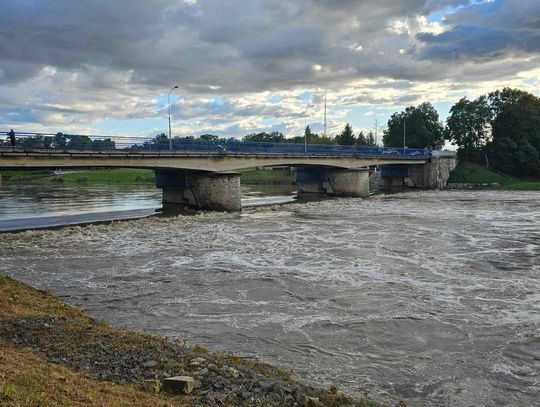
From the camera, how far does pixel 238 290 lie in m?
18.5

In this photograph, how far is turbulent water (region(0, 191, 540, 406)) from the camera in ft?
36.7

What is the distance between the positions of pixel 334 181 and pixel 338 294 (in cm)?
5570

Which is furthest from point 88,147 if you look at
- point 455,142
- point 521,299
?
point 455,142

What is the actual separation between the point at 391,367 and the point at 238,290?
8209 millimetres

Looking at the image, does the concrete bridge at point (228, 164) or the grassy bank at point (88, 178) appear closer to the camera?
the concrete bridge at point (228, 164)

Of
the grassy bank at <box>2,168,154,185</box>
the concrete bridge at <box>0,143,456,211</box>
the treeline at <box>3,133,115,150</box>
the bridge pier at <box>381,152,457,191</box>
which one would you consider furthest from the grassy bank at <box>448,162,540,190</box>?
the treeline at <box>3,133,115,150</box>

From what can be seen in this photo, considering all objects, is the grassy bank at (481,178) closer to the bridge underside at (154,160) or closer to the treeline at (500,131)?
the treeline at (500,131)

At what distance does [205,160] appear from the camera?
163 feet

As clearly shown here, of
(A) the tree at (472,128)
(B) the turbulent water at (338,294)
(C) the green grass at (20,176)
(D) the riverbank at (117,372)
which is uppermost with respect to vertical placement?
(A) the tree at (472,128)

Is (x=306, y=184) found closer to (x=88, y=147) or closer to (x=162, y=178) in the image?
(x=162, y=178)

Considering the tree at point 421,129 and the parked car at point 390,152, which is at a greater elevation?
the tree at point 421,129

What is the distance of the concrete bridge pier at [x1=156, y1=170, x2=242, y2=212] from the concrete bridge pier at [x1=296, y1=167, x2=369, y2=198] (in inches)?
981

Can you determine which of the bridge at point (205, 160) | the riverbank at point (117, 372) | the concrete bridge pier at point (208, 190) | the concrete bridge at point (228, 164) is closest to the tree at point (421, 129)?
the concrete bridge at point (228, 164)

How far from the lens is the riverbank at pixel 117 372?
7.48 metres
